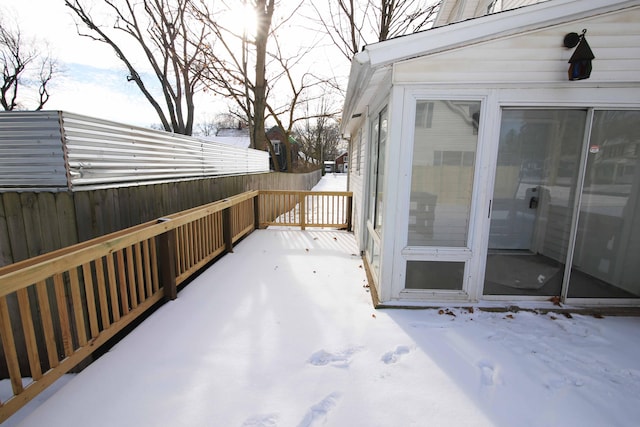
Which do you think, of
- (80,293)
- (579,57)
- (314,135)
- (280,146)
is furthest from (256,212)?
(314,135)

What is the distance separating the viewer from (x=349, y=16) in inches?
382

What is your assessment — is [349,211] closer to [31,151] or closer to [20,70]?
[31,151]

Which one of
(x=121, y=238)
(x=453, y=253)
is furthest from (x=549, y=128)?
(x=121, y=238)

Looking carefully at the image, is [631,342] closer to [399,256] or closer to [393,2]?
[399,256]

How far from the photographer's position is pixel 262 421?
1628 millimetres

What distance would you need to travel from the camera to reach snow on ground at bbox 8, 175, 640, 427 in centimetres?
168

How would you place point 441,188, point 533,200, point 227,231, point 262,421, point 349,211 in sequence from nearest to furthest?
point 262,421
point 441,188
point 533,200
point 227,231
point 349,211

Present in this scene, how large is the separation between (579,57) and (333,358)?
3033 mm

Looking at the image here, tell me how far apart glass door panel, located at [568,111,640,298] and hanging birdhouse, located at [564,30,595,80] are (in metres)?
0.53

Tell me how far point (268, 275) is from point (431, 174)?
2.26 m

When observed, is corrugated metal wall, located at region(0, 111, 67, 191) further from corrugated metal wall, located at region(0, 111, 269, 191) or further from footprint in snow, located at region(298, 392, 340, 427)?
footprint in snow, located at region(298, 392, 340, 427)

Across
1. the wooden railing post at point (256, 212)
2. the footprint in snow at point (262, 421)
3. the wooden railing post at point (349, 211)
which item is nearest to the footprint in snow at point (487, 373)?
the footprint in snow at point (262, 421)

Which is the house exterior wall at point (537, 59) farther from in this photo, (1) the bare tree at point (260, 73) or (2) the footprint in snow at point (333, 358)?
(1) the bare tree at point (260, 73)

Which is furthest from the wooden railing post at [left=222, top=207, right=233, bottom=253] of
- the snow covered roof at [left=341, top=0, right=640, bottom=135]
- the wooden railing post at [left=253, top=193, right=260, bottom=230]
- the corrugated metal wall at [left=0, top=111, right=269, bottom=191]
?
the snow covered roof at [left=341, top=0, right=640, bottom=135]
